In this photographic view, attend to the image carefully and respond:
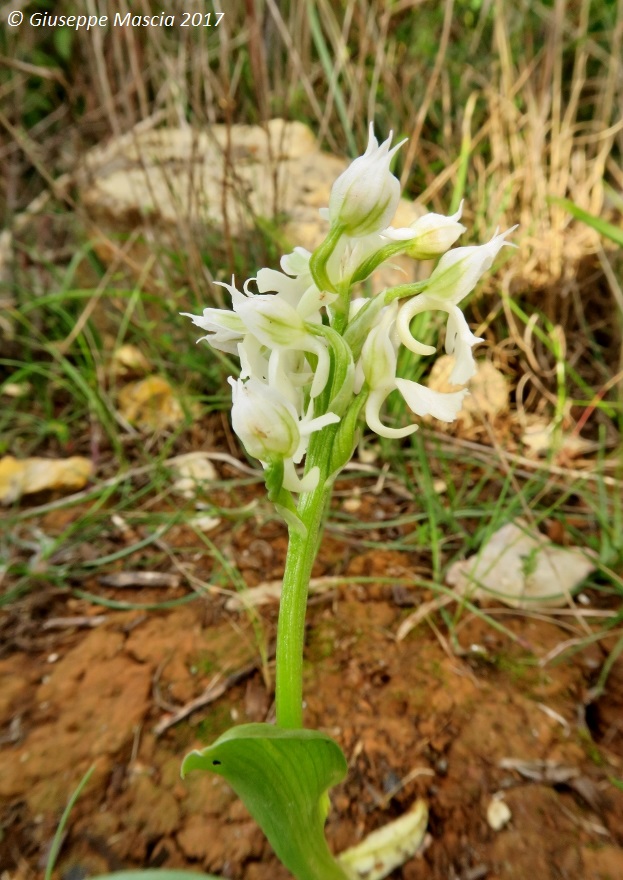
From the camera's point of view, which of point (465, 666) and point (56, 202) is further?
point (56, 202)

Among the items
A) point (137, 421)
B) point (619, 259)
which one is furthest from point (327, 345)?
point (619, 259)

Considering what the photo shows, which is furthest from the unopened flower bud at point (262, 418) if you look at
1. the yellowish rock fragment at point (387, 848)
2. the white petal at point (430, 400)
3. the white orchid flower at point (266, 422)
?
the yellowish rock fragment at point (387, 848)

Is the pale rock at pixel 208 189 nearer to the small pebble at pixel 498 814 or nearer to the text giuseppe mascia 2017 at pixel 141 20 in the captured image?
the text giuseppe mascia 2017 at pixel 141 20

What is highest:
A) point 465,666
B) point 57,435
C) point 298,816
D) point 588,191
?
point 588,191

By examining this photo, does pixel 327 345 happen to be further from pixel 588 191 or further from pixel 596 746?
pixel 588 191

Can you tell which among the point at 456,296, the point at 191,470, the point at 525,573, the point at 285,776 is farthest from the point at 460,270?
the point at 191,470

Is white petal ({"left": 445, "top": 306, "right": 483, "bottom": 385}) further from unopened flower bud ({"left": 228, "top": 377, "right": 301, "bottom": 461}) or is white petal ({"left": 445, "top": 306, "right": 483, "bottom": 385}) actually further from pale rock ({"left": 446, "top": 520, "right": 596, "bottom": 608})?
pale rock ({"left": 446, "top": 520, "right": 596, "bottom": 608})
